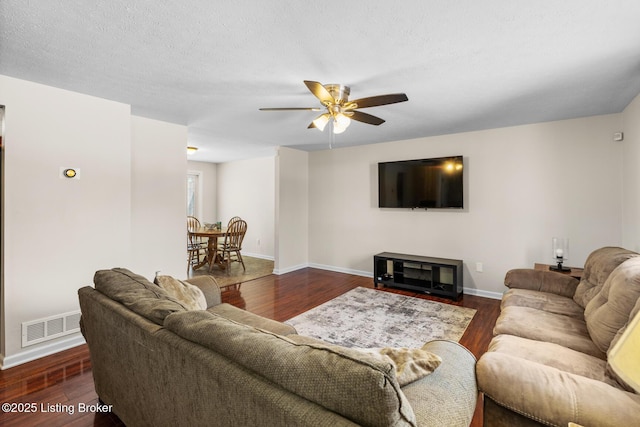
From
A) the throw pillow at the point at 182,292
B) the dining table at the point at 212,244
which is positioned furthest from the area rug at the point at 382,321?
the dining table at the point at 212,244

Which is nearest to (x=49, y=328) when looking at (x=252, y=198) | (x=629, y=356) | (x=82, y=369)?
(x=82, y=369)

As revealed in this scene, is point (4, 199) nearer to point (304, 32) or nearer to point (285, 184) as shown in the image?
point (304, 32)

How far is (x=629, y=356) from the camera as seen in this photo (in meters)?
0.71

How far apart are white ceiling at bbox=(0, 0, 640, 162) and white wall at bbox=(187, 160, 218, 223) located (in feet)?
13.8

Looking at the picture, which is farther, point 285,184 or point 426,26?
point 285,184

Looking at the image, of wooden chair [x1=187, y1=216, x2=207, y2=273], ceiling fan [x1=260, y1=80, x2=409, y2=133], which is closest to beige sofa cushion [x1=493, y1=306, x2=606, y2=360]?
ceiling fan [x1=260, y1=80, x2=409, y2=133]

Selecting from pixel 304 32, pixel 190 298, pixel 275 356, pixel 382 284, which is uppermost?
pixel 304 32

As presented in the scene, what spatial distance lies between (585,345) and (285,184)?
4.47 metres

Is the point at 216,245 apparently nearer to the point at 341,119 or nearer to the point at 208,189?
the point at 208,189

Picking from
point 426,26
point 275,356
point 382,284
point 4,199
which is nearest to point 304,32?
point 426,26

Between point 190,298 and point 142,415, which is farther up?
point 190,298

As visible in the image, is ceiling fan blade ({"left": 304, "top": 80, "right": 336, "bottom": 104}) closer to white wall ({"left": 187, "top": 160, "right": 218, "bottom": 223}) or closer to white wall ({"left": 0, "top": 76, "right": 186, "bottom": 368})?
white wall ({"left": 0, "top": 76, "right": 186, "bottom": 368})

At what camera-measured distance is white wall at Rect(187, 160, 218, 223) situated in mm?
7316

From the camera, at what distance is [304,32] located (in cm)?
175
